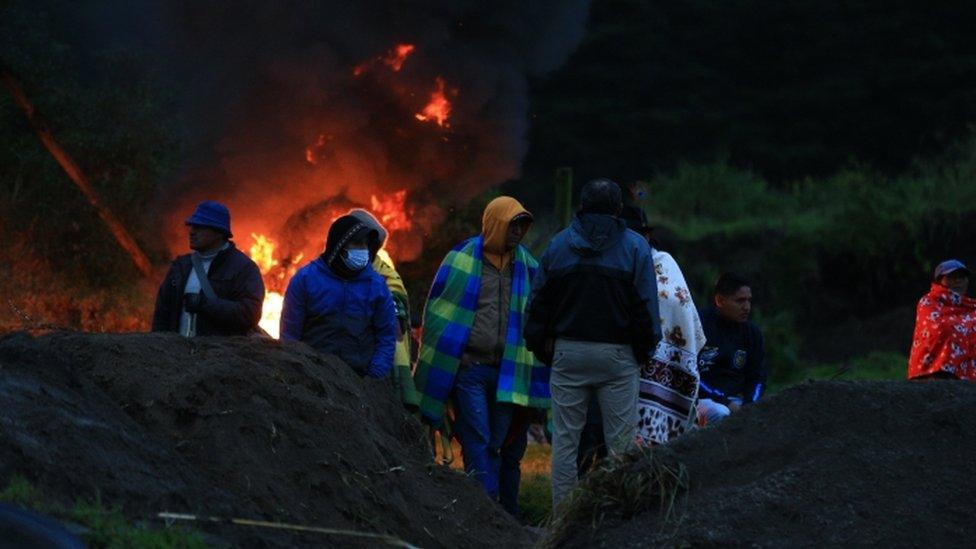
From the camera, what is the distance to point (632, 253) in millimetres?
8820

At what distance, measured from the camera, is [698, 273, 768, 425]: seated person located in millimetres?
9719

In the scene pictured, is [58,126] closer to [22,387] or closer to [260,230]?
[260,230]

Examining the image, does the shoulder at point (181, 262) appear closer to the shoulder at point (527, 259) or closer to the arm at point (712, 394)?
the shoulder at point (527, 259)

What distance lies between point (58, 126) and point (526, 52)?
16.3 feet

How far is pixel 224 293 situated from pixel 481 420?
2.00 metres

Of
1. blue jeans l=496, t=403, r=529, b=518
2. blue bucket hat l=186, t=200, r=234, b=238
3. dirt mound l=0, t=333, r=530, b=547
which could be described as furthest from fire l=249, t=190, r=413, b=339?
dirt mound l=0, t=333, r=530, b=547

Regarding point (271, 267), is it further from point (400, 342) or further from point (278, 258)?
point (400, 342)

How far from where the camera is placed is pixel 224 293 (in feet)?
29.5

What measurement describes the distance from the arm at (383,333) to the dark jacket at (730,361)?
185 centimetres

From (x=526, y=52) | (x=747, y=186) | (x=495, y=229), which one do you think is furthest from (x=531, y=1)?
(x=747, y=186)

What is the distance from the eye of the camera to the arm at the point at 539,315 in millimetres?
8867

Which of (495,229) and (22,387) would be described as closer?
(22,387)

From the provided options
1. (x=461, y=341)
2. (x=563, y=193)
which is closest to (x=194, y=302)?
(x=461, y=341)

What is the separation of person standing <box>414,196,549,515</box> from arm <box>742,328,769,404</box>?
1.25 meters
